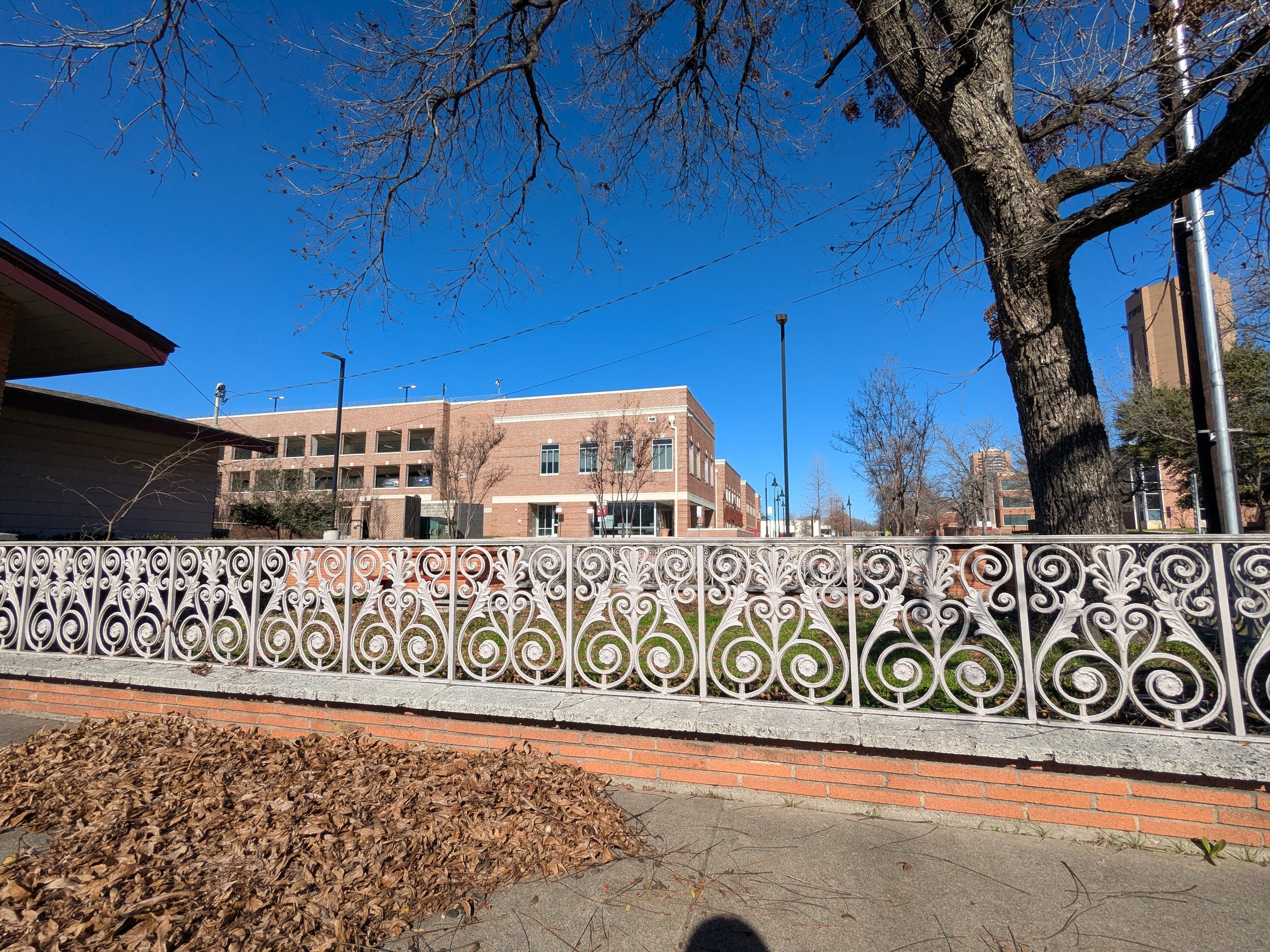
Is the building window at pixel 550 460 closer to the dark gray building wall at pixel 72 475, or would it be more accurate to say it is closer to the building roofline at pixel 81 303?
the dark gray building wall at pixel 72 475

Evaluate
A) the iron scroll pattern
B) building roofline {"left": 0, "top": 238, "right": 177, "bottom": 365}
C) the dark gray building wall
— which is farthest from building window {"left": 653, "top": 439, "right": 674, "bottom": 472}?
the iron scroll pattern

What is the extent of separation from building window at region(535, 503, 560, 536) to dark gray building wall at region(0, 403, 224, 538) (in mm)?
27330

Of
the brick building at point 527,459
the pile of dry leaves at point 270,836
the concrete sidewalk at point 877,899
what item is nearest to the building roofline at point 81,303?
the pile of dry leaves at point 270,836

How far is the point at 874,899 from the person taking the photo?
7.70 ft

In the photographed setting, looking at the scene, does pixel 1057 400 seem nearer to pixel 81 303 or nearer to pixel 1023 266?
pixel 1023 266

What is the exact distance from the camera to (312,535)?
22.6 m

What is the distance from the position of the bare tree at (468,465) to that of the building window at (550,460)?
226 centimetres

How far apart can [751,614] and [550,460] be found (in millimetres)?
36875

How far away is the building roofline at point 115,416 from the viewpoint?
9125mm

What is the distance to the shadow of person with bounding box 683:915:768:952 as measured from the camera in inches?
81.8

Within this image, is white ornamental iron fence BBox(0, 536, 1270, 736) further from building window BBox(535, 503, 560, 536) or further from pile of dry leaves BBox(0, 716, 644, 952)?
building window BBox(535, 503, 560, 536)

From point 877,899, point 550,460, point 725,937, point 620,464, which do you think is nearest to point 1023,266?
point 877,899

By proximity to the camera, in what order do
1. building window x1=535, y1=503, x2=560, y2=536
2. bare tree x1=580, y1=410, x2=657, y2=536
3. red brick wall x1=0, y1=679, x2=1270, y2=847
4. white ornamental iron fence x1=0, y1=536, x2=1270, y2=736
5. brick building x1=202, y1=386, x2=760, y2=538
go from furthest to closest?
building window x1=535, y1=503, x2=560, y2=536
brick building x1=202, y1=386, x2=760, y2=538
bare tree x1=580, y1=410, x2=657, y2=536
white ornamental iron fence x1=0, y1=536, x2=1270, y2=736
red brick wall x1=0, y1=679, x2=1270, y2=847

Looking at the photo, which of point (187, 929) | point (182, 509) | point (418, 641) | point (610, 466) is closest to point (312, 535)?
point (182, 509)
